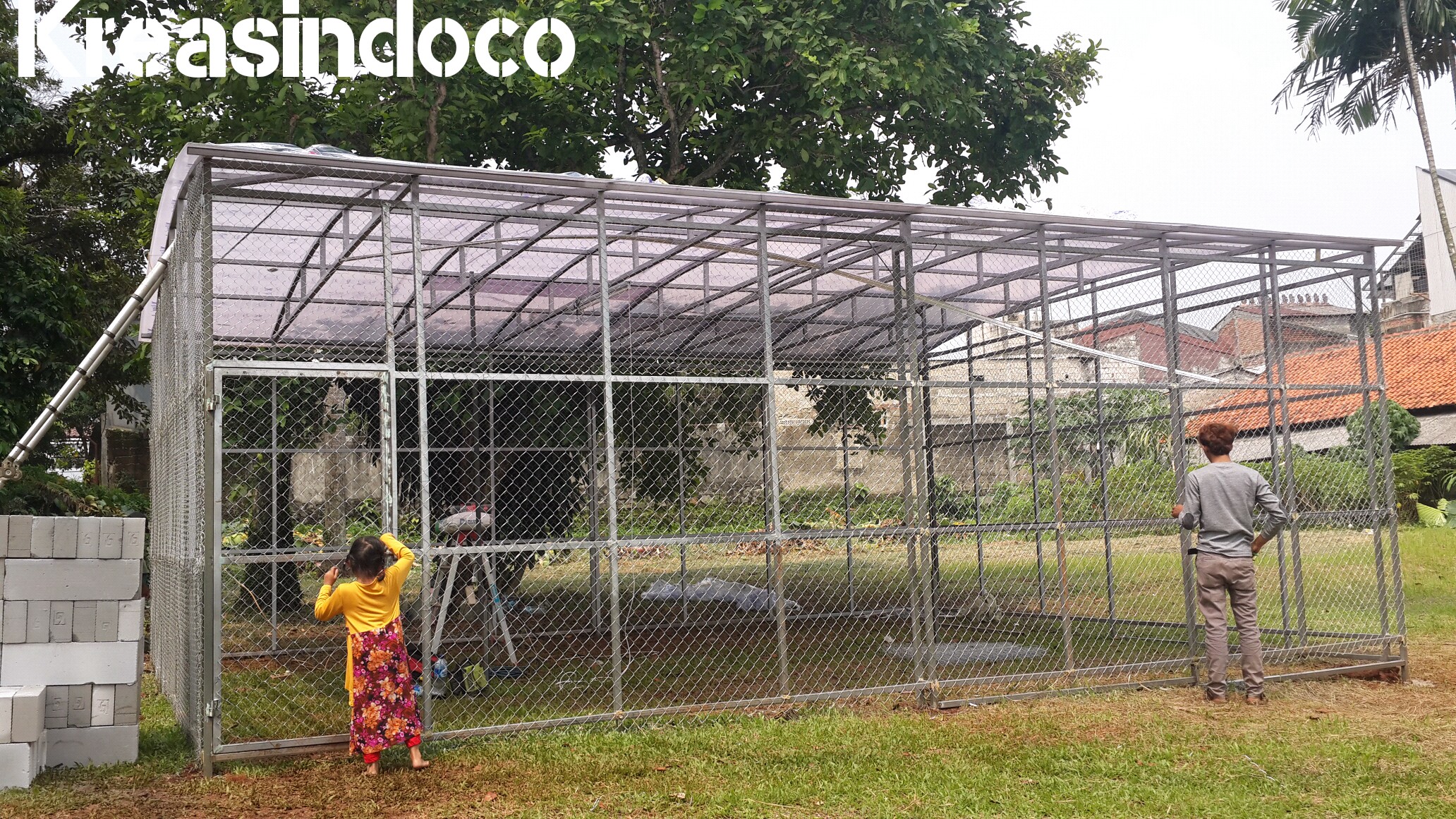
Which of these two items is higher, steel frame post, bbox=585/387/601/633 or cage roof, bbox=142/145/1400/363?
cage roof, bbox=142/145/1400/363

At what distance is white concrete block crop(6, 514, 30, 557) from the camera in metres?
6.21

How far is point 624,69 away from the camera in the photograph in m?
13.2

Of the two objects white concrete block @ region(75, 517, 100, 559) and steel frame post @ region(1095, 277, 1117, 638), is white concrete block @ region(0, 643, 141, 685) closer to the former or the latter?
white concrete block @ region(75, 517, 100, 559)

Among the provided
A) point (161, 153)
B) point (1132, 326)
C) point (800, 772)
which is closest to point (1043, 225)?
point (1132, 326)

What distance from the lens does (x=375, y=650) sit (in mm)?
6062

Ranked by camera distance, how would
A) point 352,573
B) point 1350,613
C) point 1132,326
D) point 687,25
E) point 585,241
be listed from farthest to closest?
point 687,25, point 1350,613, point 1132,326, point 585,241, point 352,573

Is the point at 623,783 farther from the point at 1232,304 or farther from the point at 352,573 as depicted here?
the point at 1232,304

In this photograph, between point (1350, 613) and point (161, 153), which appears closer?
point (1350, 613)

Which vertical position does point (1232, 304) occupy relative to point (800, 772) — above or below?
above

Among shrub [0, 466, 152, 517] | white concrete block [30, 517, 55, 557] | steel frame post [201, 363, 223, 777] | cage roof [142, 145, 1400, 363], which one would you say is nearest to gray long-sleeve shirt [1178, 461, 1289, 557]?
cage roof [142, 145, 1400, 363]

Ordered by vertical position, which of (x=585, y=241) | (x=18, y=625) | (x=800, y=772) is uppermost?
(x=585, y=241)

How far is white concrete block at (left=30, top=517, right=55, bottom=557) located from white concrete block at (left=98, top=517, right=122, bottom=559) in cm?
24

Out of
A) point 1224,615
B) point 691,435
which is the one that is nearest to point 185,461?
point 1224,615

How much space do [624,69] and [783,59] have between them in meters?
1.93
